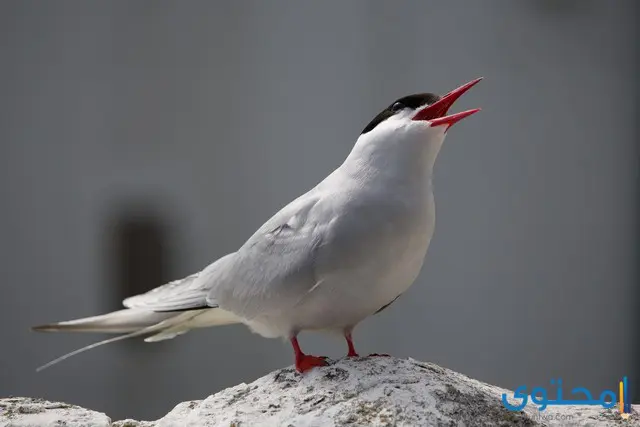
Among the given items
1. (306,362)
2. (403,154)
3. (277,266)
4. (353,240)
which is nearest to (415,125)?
(403,154)

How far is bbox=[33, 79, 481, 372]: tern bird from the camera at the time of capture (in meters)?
1.92

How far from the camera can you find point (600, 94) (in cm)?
419

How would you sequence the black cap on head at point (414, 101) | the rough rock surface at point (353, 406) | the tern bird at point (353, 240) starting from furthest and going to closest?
the black cap on head at point (414, 101)
the tern bird at point (353, 240)
the rough rock surface at point (353, 406)

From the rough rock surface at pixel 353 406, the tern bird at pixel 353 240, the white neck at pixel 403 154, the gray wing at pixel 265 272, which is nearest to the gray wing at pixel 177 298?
the gray wing at pixel 265 272

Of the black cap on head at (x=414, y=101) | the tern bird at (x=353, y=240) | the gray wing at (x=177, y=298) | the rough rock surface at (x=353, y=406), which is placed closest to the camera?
the rough rock surface at (x=353, y=406)

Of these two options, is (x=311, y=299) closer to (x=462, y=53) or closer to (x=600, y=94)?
(x=462, y=53)

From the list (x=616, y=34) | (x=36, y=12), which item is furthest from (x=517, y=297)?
(x=36, y=12)

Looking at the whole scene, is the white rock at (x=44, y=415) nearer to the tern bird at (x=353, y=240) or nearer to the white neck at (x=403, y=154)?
the tern bird at (x=353, y=240)

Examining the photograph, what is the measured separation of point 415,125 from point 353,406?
0.79 meters

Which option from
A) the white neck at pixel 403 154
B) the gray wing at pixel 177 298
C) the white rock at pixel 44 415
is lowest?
the white rock at pixel 44 415

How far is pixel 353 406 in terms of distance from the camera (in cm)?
178

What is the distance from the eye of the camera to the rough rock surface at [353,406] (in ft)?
5.79

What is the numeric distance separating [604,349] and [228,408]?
3030 mm

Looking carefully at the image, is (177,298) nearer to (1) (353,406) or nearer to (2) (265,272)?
(2) (265,272)
